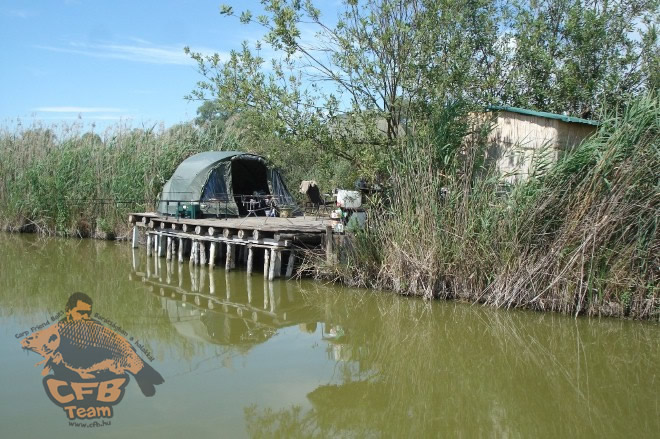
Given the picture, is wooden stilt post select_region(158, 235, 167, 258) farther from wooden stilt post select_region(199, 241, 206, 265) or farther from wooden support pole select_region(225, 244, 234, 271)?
wooden support pole select_region(225, 244, 234, 271)

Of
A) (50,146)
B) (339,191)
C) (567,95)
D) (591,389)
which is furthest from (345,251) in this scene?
(50,146)

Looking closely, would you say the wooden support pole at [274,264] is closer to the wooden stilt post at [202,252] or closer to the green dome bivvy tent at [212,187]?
the wooden stilt post at [202,252]

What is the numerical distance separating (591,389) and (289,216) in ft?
32.0

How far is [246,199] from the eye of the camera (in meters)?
16.2

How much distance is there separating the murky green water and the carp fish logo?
135 millimetres

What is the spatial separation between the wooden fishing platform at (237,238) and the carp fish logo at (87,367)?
3.84 meters

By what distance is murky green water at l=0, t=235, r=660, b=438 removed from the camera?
5191 mm

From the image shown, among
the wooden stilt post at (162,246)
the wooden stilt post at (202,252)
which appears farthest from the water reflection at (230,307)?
the wooden stilt post at (162,246)

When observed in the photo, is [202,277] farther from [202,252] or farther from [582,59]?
[582,59]

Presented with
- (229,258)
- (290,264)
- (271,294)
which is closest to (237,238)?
(229,258)

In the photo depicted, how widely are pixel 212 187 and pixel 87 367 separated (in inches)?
355

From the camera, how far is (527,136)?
9797mm

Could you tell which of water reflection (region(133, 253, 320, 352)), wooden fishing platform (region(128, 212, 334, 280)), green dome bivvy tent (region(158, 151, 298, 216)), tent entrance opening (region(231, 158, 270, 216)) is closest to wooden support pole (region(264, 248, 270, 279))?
wooden fishing platform (region(128, 212, 334, 280))

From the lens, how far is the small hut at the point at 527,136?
9531mm
